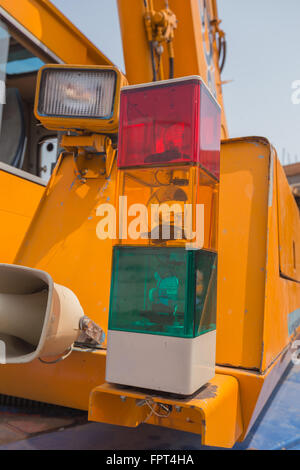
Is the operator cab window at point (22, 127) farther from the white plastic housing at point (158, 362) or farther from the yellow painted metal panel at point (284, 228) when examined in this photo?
the white plastic housing at point (158, 362)

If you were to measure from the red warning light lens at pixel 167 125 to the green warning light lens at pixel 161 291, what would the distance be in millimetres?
219

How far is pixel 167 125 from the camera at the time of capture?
94cm

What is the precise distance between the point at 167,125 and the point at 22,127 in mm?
3126

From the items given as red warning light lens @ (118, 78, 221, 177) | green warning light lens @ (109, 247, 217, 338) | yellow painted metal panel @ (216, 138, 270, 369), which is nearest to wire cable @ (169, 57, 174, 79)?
yellow painted metal panel @ (216, 138, 270, 369)

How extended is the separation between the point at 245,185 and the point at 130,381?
72 cm

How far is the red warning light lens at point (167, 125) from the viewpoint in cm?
91

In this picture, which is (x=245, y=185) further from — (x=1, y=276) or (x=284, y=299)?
(x=1, y=276)

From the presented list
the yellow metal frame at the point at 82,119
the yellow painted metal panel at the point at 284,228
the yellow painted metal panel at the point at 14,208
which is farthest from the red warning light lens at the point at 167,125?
the yellow painted metal panel at the point at 14,208

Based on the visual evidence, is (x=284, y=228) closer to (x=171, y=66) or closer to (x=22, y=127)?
(x=171, y=66)

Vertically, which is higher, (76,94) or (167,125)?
(76,94)

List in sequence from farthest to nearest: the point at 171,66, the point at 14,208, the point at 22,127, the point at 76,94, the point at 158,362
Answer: the point at 22,127 → the point at 14,208 → the point at 171,66 → the point at 76,94 → the point at 158,362

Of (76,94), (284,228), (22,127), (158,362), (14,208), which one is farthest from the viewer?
(22,127)

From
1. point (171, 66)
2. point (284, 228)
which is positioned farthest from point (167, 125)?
point (171, 66)

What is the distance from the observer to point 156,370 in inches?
33.9
